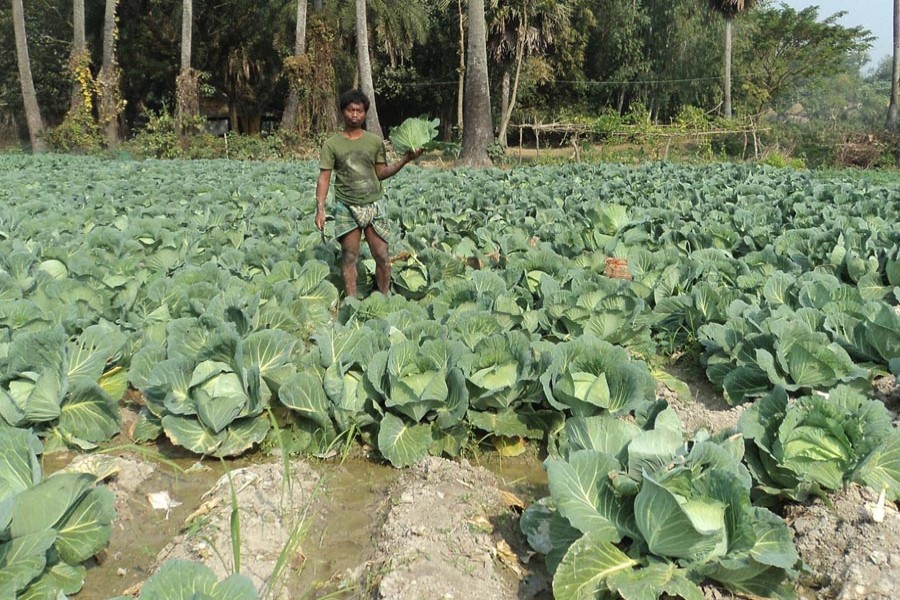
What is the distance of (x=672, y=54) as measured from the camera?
117ft

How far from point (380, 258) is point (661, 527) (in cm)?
354

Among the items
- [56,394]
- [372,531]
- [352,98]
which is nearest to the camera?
[372,531]

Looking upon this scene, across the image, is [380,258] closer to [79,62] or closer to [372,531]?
[372,531]

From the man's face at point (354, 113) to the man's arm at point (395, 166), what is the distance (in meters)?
0.39

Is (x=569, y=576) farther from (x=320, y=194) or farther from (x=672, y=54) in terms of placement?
(x=672, y=54)

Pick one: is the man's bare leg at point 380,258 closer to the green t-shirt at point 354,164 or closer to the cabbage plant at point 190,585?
the green t-shirt at point 354,164

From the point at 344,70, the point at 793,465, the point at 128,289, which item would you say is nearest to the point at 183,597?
the point at 793,465

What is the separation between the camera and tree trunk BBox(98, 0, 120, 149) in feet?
79.3

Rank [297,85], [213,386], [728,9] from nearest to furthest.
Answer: [213,386] < [297,85] < [728,9]

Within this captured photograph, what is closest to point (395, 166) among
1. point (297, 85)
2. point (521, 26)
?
point (297, 85)

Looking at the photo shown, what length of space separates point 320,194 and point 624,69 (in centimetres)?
3446

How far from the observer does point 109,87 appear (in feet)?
81.0

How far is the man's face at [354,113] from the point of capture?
15.0ft

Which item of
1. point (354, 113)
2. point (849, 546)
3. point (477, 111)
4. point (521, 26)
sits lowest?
point (849, 546)
